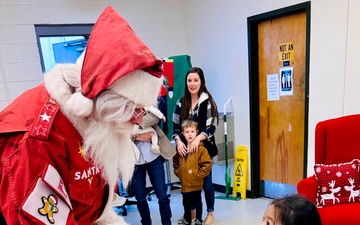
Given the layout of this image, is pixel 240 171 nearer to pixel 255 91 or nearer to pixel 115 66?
pixel 255 91

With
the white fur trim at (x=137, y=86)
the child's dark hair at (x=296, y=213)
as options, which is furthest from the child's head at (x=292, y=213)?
the white fur trim at (x=137, y=86)

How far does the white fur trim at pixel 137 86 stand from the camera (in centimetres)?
83

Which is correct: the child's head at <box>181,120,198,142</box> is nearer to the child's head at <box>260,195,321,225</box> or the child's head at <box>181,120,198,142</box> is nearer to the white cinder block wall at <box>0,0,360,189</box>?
the white cinder block wall at <box>0,0,360,189</box>

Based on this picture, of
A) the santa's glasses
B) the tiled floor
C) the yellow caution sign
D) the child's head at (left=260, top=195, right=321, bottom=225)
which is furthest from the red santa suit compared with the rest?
the yellow caution sign

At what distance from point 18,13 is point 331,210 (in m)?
3.14

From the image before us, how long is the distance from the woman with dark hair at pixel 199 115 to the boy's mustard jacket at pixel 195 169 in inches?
2.9

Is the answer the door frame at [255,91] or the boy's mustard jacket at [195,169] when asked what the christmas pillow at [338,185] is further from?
the boy's mustard jacket at [195,169]

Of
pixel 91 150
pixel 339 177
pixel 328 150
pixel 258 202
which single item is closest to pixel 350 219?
pixel 339 177

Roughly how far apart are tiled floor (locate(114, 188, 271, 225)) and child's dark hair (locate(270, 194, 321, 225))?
1.55 meters

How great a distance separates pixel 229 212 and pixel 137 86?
2338mm

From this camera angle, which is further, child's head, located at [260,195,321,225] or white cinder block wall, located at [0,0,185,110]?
white cinder block wall, located at [0,0,185,110]

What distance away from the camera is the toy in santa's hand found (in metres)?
0.73

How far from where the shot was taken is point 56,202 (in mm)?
773

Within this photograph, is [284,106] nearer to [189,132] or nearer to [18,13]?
[189,132]
